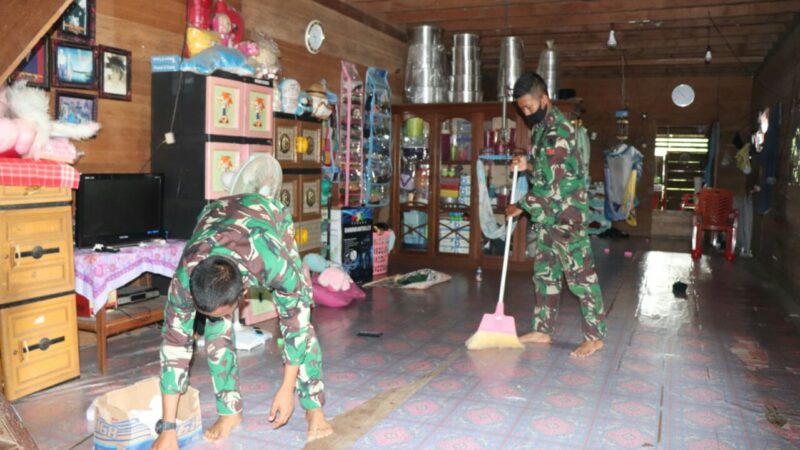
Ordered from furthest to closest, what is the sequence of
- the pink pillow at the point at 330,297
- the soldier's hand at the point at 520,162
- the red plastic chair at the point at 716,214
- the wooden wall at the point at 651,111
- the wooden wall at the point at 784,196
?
1. the wooden wall at the point at 651,111
2. the red plastic chair at the point at 716,214
3. the wooden wall at the point at 784,196
4. the pink pillow at the point at 330,297
5. the soldier's hand at the point at 520,162

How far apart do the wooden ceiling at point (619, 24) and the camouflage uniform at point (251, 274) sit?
5168 millimetres

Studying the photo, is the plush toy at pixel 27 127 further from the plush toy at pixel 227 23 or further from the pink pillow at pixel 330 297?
the pink pillow at pixel 330 297

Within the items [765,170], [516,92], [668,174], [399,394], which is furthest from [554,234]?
[668,174]

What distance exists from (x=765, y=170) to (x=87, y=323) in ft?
25.6

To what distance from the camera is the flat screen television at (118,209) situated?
404 cm

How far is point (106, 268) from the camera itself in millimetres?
3830

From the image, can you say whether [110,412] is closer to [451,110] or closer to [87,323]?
[87,323]

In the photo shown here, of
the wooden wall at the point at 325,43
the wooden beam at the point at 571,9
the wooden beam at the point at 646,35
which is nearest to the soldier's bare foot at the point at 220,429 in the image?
the wooden wall at the point at 325,43

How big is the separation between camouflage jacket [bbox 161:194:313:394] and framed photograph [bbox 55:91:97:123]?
2.13 m

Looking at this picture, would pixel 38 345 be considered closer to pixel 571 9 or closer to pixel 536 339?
pixel 536 339

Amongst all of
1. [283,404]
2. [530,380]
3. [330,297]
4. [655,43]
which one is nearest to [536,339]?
[530,380]

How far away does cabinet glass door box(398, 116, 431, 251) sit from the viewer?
8344 mm

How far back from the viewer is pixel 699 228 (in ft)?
30.3

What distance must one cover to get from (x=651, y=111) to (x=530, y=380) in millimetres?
9709
